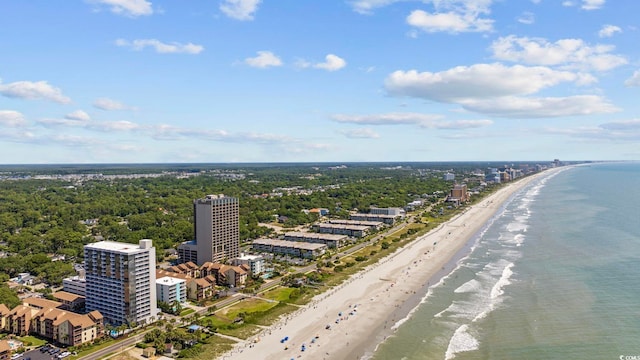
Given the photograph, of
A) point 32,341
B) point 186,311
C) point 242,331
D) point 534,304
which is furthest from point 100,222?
point 534,304

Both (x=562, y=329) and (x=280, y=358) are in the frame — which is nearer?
(x=280, y=358)

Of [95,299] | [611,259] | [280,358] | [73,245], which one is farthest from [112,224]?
[611,259]

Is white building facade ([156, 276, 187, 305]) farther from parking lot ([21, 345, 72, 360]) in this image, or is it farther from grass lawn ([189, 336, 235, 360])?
parking lot ([21, 345, 72, 360])

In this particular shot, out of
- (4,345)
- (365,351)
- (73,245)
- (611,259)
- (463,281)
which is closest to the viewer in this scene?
(4,345)

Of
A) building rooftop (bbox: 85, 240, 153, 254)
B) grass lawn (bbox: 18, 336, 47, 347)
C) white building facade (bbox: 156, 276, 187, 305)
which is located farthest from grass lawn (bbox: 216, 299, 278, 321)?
grass lawn (bbox: 18, 336, 47, 347)

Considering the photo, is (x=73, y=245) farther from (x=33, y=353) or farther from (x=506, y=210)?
(x=506, y=210)

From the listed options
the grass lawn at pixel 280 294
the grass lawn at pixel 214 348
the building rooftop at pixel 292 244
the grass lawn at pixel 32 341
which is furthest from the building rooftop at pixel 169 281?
the building rooftop at pixel 292 244

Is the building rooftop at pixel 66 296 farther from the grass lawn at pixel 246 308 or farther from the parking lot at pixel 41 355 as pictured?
the grass lawn at pixel 246 308
